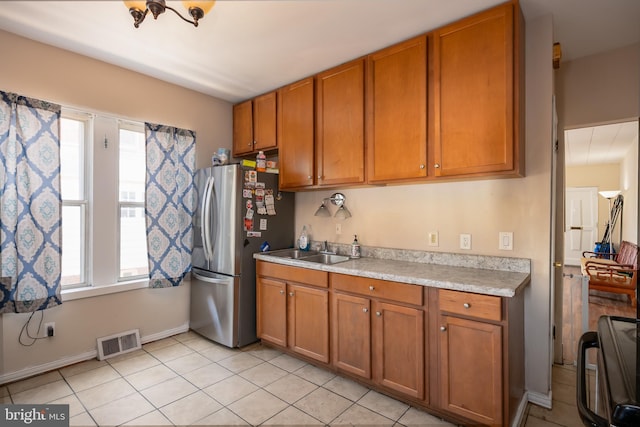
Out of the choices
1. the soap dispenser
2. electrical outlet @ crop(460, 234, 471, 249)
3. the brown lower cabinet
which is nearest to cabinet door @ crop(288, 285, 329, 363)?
the brown lower cabinet

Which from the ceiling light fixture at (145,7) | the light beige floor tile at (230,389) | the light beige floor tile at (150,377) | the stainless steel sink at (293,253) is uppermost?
the ceiling light fixture at (145,7)

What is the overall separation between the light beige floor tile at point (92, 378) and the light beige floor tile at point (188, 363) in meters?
0.36

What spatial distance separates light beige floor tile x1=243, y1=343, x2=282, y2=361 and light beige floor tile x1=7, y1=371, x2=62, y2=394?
1.30 meters

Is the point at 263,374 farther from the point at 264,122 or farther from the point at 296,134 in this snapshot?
the point at 264,122

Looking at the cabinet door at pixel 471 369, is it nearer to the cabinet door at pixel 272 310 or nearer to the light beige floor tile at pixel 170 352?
the cabinet door at pixel 272 310

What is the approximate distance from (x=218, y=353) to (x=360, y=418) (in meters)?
1.33

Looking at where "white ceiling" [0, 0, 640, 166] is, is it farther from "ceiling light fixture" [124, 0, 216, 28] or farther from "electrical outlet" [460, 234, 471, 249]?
"electrical outlet" [460, 234, 471, 249]

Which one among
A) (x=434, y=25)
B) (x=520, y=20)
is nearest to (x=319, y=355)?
(x=434, y=25)

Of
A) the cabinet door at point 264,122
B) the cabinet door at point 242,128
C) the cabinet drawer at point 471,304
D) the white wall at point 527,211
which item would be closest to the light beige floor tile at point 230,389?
the cabinet drawer at point 471,304

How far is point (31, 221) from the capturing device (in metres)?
2.08

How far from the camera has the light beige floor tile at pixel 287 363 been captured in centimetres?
233

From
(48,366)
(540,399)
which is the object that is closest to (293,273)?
(540,399)

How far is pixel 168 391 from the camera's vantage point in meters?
2.01

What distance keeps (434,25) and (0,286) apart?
3.15 m
